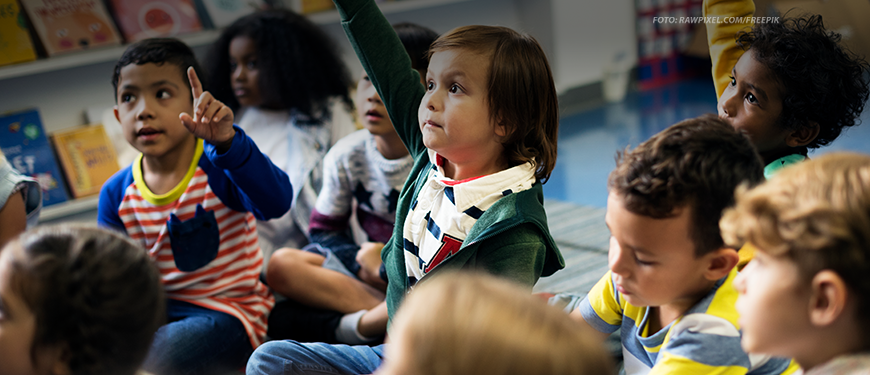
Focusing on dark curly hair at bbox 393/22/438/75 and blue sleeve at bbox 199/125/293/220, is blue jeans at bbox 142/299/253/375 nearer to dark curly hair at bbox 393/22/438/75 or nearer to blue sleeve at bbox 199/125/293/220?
blue sleeve at bbox 199/125/293/220

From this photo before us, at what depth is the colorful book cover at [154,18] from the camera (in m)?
2.46

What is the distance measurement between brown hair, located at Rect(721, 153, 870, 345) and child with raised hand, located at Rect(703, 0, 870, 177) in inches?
20.1

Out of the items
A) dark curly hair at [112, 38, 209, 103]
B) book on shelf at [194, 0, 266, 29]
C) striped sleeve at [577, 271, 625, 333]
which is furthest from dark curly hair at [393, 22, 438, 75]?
book on shelf at [194, 0, 266, 29]

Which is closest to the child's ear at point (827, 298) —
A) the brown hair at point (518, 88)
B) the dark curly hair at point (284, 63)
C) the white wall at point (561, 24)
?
the brown hair at point (518, 88)

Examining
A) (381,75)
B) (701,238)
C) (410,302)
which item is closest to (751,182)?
(701,238)

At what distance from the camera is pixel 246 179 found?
1.15m

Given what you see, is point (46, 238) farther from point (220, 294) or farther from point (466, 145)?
point (220, 294)

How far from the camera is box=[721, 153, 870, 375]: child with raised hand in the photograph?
1.61 ft

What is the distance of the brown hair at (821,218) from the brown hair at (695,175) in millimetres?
148

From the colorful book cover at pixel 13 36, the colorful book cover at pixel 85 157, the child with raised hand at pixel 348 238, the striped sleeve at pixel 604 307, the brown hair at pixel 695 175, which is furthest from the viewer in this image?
the colorful book cover at pixel 85 157

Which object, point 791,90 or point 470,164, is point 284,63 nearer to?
point 470,164

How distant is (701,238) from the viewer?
72 cm

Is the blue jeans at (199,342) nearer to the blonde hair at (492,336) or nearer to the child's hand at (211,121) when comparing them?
the child's hand at (211,121)

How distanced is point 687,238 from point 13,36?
2.42 meters
